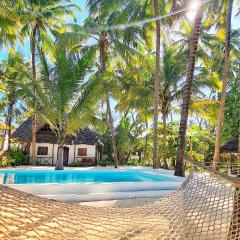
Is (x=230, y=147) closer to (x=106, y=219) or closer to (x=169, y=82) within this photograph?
(x=169, y=82)

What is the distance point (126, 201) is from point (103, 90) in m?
6.65

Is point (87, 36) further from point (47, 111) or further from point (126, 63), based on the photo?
point (47, 111)

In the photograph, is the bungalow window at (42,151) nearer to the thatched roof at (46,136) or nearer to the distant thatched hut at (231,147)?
the thatched roof at (46,136)

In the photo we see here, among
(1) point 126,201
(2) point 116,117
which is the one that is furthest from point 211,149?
(1) point 126,201

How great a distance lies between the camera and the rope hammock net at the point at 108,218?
7.72ft

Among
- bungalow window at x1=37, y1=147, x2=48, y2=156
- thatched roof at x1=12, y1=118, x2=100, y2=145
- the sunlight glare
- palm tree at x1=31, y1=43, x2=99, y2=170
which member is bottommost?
bungalow window at x1=37, y1=147, x2=48, y2=156

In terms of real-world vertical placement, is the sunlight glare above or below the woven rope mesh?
above

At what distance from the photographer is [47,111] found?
38.9 feet

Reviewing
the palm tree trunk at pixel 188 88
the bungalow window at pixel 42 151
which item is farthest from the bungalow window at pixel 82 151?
the palm tree trunk at pixel 188 88

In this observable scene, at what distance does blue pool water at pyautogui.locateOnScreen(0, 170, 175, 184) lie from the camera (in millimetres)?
10137

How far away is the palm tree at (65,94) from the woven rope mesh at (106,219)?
7.92m

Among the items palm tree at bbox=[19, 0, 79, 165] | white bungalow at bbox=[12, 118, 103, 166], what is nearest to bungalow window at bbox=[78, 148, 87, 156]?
white bungalow at bbox=[12, 118, 103, 166]

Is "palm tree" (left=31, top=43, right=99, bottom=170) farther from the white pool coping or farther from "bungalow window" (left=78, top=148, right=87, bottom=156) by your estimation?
"bungalow window" (left=78, top=148, right=87, bottom=156)

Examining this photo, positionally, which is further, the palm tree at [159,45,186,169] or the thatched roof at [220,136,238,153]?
the palm tree at [159,45,186,169]
